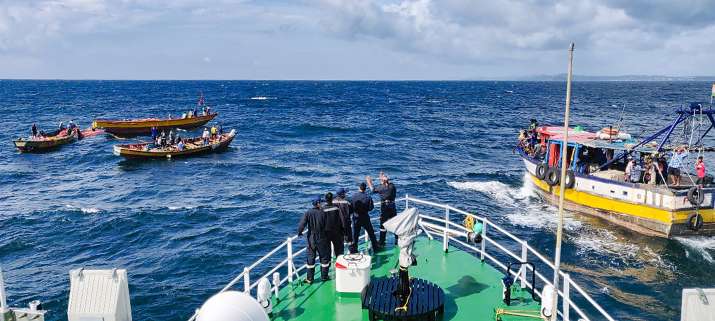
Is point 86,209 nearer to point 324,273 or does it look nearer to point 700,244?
point 324,273

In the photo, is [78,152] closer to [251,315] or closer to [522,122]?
[251,315]

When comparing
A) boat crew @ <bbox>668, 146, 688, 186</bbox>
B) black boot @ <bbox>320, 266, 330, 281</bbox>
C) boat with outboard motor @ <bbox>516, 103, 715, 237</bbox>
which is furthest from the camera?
boat crew @ <bbox>668, 146, 688, 186</bbox>

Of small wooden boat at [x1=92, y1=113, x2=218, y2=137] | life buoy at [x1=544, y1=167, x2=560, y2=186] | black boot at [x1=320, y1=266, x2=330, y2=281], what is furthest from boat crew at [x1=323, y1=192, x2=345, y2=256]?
small wooden boat at [x1=92, y1=113, x2=218, y2=137]

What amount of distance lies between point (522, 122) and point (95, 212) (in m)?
67.7

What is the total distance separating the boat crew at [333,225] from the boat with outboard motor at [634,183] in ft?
63.6

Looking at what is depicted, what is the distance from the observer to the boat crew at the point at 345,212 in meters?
11.2

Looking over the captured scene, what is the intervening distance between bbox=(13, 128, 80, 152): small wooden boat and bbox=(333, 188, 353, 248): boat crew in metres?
50.4

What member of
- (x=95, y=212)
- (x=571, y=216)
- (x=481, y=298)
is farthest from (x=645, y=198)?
(x=95, y=212)

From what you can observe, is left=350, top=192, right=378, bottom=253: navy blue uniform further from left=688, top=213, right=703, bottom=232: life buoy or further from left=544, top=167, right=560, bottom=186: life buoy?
left=544, top=167, right=560, bottom=186: life buoy

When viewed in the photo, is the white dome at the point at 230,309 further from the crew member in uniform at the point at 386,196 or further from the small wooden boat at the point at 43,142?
the small wooden boat at the point at 43,142

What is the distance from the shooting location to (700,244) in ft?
80.1

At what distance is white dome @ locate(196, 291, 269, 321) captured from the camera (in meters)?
6.74

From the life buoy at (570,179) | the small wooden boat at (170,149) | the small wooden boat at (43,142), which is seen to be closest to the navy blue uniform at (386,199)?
the life buoy at (570,179)

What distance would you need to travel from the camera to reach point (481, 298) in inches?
412
